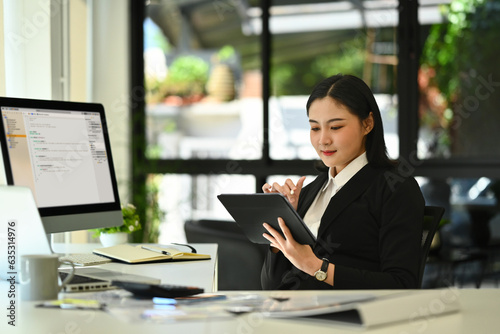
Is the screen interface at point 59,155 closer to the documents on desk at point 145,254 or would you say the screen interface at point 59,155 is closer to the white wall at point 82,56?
the documents on desk at point 145,254

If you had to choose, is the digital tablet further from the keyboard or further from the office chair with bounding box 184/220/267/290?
the office chair with bounding box 184/220/267/290

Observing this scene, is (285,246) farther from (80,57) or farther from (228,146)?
(228,146)

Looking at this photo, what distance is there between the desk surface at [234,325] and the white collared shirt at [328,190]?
84 centimetres

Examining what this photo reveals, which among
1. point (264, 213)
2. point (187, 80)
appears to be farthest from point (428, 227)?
point (187, 80)

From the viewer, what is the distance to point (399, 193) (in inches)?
77.3

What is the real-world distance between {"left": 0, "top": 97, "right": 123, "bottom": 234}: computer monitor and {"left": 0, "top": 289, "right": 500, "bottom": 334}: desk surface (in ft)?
2.07

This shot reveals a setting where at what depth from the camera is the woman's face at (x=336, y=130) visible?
6.81ft

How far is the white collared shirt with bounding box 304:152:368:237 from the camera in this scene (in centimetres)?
212

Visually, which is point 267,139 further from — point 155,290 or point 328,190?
point 155,290

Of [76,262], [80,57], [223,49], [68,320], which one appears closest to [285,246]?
[76,262]

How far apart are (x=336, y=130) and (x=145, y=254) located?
2.50ft

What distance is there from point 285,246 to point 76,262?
650 millimetres

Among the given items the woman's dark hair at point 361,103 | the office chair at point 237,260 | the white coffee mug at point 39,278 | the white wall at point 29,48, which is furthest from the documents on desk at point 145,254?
the white wall at point 29,48

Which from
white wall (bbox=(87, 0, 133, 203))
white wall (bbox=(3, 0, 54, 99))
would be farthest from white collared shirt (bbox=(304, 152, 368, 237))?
white wall (bbox=(87, 0, 133, 203))
